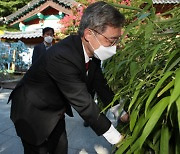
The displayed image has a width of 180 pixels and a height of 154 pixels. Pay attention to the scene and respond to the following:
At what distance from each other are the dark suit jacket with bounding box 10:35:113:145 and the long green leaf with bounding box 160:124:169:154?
21.8 inches

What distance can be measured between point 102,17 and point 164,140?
78cm

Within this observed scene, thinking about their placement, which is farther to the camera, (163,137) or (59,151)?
(59,151)

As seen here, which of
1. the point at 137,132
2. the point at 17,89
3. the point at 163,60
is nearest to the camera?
the point at 137,132

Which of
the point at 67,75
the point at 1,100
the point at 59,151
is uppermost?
the point at 67,75

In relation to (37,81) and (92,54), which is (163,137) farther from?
(37,81)

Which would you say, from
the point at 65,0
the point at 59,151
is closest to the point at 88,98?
the point at 59,151

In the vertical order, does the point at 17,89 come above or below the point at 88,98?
below

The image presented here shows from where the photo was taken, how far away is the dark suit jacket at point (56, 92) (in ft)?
4.75

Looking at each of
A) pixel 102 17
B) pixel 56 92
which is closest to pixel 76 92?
pixel 56 92

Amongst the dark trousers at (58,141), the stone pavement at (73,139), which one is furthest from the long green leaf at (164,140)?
the stone pavement at (73,139)

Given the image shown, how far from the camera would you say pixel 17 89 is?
6.07ft

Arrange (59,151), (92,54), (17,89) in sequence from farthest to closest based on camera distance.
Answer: (59,151) → (17,89) → (92,54)

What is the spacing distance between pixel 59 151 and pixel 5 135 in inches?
74.2

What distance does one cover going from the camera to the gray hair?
4.67 feet
